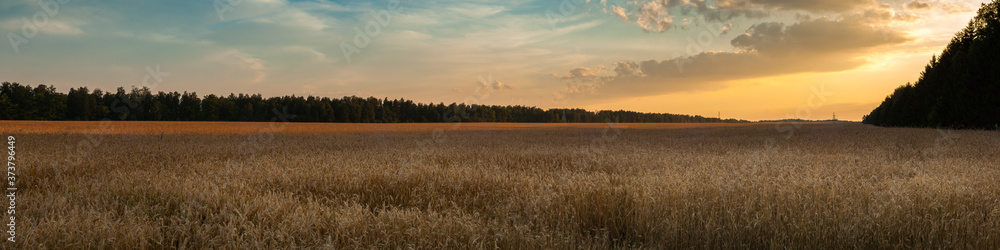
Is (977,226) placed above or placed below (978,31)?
below

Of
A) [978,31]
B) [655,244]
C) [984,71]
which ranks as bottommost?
[655,244]

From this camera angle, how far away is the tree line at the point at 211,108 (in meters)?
69.9

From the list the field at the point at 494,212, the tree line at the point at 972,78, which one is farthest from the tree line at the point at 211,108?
the field at the point at 494,212

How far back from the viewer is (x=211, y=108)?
3433 inches

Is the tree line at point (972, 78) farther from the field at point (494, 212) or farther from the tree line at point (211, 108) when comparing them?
the tree line at point (211, 108)

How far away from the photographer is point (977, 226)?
4.29m

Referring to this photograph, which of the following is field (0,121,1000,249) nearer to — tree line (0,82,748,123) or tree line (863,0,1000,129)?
tree line (863,0,1000,129)

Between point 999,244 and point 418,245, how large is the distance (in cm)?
480

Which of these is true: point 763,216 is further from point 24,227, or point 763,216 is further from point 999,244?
point 24,227

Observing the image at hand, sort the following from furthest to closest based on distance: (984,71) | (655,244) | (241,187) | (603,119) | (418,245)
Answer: (603,119)
(984,71)
(241,187)
(655,244)
(418,245)

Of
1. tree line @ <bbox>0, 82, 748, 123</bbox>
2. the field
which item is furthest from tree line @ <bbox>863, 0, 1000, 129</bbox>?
tree line @ <bbox>0, 82, 748, 123</bbox>

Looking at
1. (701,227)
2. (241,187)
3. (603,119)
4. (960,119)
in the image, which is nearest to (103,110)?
(241,187)

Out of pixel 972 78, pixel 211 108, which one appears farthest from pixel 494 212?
pixel 211 108

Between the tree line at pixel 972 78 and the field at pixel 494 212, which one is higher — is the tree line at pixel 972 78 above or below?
above
